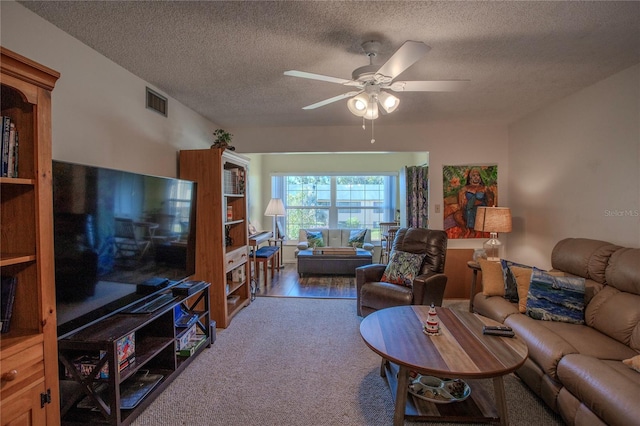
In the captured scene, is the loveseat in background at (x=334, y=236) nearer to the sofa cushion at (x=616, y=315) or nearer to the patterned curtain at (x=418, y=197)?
the patterned curtain at (x=418, y=197)

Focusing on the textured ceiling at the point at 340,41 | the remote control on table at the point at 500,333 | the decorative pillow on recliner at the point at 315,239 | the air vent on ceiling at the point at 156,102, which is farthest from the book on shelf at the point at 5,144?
the decorative pillow on recliner at the point at 315,239

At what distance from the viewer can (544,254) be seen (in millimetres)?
3387

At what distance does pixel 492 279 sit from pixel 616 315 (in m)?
0.92

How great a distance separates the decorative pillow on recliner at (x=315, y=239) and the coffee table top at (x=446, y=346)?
12.6ft

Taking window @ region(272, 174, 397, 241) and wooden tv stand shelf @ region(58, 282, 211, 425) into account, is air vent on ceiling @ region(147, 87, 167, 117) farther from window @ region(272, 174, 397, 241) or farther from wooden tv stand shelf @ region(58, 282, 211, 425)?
window @ region(272, 174, 397, 241)

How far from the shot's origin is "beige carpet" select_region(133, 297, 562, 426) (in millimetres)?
1888

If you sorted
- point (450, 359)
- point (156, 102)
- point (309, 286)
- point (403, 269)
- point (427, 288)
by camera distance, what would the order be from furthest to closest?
point (309, 286) → point (403, 269) → point (427, 288) → point (156, 102) → point (450, 359)

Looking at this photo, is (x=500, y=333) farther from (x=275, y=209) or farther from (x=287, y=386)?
(x=275, y=209)

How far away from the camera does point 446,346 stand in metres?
1.80

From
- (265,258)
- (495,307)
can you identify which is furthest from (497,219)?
(265,258)

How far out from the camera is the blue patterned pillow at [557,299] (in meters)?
2.27

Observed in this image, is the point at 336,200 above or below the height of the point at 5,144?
below

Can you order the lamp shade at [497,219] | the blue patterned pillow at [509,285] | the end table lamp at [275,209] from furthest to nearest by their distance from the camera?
the end table lamp at [275,209], the lamp shade at [497,219], the blue patterned pillow at [509,285]

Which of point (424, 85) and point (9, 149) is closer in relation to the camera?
point (9, 149)
